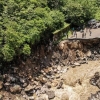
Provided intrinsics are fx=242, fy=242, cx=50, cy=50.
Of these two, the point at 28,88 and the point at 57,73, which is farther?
the point at 57,73

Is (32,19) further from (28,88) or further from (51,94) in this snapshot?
(51,94)

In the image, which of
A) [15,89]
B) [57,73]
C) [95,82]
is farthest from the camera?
[57,73]

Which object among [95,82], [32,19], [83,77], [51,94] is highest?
[32,19]

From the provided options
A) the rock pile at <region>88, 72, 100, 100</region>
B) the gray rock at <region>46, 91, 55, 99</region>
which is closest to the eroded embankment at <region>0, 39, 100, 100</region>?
the gray rock at <region>46, 91, 55, 99</region>

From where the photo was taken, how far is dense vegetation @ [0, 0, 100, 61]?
28.5 metres

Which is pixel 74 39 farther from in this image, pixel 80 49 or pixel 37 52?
pixel 37 52

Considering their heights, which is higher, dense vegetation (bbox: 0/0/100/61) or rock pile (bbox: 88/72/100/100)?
dense vegetation (bbox: 0/0/100/61)

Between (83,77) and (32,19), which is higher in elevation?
(32,19)

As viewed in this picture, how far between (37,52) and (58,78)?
15.6 feet

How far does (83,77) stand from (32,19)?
1006 centimetres

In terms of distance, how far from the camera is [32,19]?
31.9 meters

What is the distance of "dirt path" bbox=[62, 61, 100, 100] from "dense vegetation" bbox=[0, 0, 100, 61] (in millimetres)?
6202

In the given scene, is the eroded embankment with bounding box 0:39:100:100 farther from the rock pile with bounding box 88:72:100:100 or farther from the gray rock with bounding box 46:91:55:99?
the rock pile with bounding box 88:72:100:100

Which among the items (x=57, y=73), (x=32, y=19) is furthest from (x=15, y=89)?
(x=32, y=19)
